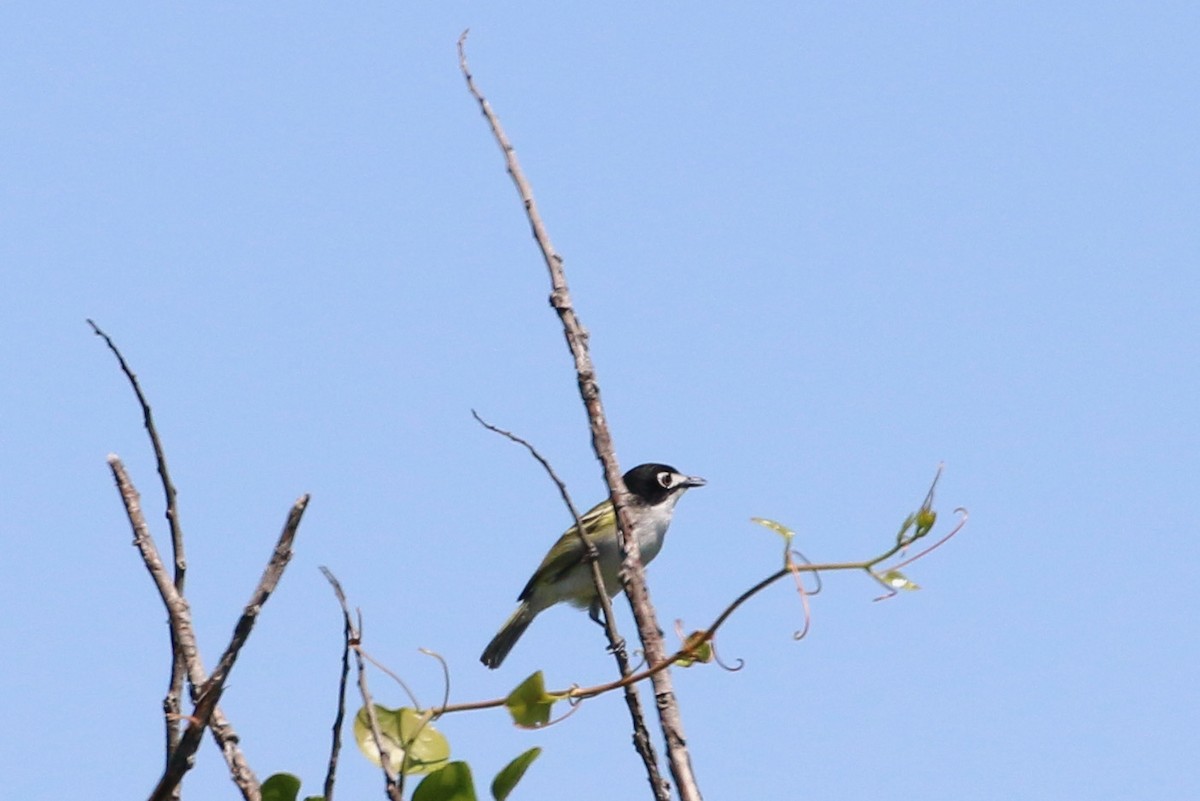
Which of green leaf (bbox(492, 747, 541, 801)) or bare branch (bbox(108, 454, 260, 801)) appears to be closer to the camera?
bare branch (bbox(108, 454, 260, 801))

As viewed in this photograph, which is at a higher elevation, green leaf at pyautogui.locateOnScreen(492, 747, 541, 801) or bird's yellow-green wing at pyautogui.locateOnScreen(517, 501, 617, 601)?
→ bird's yellow-green wing at pyautogui.locateOnScreen(517, 501, 617, 601)

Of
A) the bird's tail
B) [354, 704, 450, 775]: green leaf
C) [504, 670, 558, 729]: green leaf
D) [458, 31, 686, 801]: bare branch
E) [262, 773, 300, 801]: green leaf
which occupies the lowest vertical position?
[262, 773, 300, 801]: green leaf

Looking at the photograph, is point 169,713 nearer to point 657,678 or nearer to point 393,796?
point 393,796

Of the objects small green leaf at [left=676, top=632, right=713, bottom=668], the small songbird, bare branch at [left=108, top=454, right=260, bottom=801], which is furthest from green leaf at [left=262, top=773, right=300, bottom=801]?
the small songbird

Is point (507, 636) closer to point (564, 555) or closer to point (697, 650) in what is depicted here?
point (564, 555)

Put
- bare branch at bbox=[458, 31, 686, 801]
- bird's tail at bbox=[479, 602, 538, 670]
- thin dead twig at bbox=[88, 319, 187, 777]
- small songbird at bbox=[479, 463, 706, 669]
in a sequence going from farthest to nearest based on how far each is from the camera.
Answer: bird's tail at bbox=[479, 602, 538, 670]
small songbird at bbox=[479, 463, 706, 669]
bare branch at bbox=[458, 31, 686, 801]
thin dead twig at bbox=[88, 319, 187, 777]

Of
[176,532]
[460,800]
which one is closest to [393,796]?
[460,800]

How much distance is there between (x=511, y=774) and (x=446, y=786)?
124 millimetres

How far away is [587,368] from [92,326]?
126cm

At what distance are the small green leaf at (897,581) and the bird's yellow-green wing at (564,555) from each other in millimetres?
10073

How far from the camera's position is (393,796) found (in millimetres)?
2684

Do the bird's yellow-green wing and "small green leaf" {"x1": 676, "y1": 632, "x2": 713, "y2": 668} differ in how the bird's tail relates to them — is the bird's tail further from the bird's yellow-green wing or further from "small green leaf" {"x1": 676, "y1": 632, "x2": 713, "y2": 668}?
"small green leaf" {"x1": 676, "y1": 632, "x2": 713, "y2": 668}

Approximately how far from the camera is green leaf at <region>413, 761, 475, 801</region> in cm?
294

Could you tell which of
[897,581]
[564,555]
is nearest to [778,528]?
[897,581]
